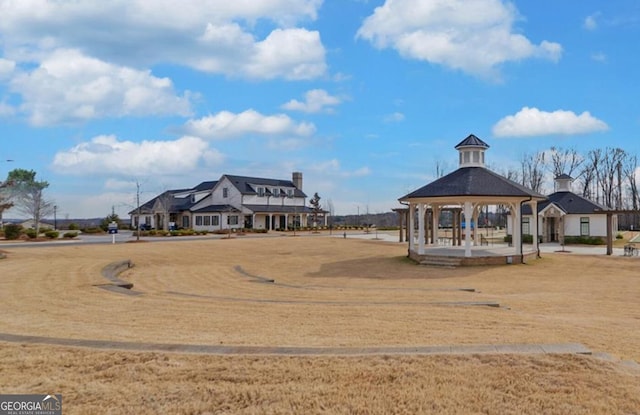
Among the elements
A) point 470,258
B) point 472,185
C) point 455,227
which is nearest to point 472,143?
point 472,185

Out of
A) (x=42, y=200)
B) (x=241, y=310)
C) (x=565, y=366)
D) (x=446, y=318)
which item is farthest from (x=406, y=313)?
(x=42, y=200)

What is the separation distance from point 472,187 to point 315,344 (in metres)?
17.3

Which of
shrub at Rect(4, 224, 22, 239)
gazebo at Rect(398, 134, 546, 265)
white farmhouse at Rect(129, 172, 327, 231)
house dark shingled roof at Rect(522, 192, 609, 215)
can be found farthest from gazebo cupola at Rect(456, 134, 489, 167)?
shrub at Rect(4, 224, 22, 239)

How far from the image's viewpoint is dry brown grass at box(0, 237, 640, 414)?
3850mm

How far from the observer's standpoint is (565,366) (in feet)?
14.5

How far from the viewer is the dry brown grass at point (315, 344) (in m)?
3.85

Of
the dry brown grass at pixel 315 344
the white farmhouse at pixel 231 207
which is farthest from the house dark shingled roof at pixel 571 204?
the white farmhouse at pixel 231 207

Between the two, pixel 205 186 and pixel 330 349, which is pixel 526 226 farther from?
pixel 205 186

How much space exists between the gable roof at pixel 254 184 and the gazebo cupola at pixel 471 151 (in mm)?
34004

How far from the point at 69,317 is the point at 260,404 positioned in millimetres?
5007

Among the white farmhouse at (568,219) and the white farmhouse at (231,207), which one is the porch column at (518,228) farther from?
the white farmhouse at (231,207)

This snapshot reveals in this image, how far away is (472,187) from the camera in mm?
21234

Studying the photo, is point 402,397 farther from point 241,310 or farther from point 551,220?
point 551,220

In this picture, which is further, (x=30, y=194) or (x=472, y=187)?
(x=30, y=194)
